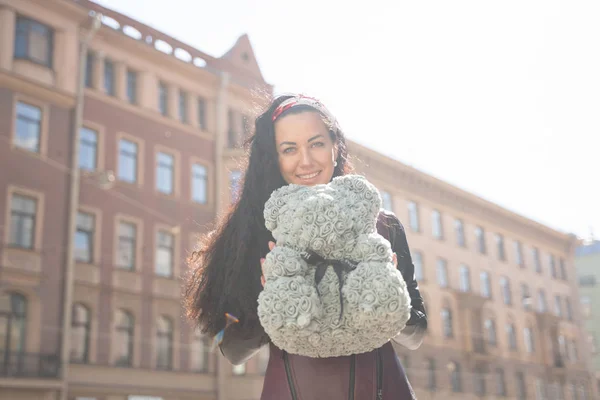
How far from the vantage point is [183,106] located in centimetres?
2520

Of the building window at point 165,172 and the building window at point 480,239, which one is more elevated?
the building window at point 480,239

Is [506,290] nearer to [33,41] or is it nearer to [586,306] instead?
[586,306]

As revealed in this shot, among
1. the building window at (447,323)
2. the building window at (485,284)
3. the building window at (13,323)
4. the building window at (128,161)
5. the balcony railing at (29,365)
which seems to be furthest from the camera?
the building window at (485,284)

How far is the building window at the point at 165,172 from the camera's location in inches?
944

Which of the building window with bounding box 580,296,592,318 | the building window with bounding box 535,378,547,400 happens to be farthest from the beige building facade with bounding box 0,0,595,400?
the building window with bounding box 580,296,592,318

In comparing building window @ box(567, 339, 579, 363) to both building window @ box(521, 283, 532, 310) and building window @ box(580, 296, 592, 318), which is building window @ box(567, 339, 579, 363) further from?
building window @ box(580, 296, 592, 318)

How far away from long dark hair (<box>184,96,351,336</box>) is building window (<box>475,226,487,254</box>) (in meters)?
38.3

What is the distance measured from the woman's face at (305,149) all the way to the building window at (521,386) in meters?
39.7

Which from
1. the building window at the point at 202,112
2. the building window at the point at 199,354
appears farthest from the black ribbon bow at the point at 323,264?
the building window at the point at 202,112

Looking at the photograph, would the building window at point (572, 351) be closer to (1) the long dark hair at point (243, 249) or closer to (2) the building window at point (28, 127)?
(2) the building window at point (28, 127)

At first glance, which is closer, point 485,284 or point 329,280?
point 329,280

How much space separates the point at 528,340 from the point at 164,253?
25842 millimetres

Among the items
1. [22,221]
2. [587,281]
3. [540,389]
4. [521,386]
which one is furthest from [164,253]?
[587,281]

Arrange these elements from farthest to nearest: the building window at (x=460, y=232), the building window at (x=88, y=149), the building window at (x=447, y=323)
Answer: the building window at (x=460, y=232), the building window at (x=447, y=323), the building window at (x=88, y=149)
